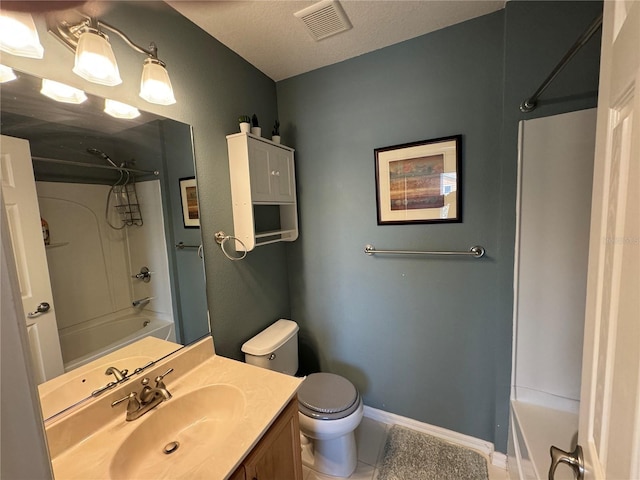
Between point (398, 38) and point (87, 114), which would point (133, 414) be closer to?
point (87, 114)

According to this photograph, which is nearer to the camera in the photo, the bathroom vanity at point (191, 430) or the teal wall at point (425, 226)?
the bathroom vanity at point (191, 430)

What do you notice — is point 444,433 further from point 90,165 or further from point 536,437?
point 90,165

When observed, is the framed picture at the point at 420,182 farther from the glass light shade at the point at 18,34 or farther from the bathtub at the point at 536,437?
the glass light shade at the point at 18,34

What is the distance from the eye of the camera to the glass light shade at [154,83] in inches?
40.5

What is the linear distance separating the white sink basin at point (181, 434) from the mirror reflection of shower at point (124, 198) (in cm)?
72

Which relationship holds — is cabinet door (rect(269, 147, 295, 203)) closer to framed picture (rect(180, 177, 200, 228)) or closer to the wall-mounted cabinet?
the wall-mounted cabinet

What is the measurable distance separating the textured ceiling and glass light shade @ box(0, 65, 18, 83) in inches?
28.9

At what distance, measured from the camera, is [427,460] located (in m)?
1.60

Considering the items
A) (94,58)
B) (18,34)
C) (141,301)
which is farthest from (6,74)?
(141,301)

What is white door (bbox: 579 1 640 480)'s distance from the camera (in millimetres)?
410

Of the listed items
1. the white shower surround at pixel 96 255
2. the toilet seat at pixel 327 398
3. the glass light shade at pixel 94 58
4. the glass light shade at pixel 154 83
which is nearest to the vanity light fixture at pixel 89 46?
the glass light shade at pixel 94 58

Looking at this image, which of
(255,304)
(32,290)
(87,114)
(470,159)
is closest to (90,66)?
(87,114)

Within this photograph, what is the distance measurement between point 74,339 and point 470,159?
1.92 metres

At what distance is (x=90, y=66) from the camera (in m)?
0.85
